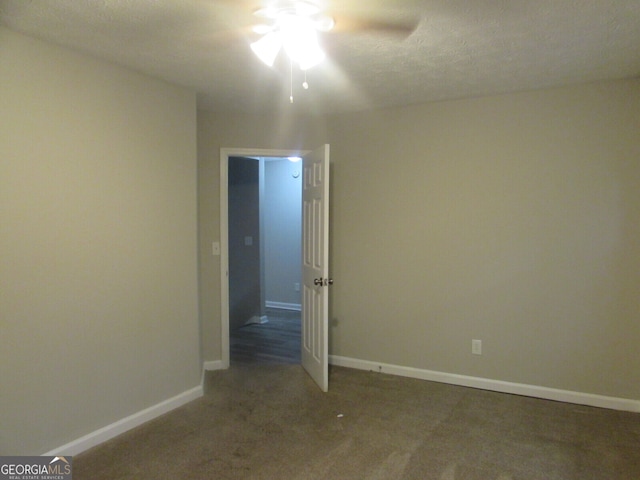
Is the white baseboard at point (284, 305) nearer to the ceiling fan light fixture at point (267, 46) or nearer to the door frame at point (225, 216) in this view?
the door frame at point (225, 216)

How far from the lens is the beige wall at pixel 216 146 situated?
3.78 metres

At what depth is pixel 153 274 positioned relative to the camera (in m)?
2.95

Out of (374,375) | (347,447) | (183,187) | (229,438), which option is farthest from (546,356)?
(183,187)

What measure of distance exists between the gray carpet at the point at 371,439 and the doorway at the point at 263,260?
3.54 ft

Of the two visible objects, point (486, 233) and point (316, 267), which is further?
point (316, 267)

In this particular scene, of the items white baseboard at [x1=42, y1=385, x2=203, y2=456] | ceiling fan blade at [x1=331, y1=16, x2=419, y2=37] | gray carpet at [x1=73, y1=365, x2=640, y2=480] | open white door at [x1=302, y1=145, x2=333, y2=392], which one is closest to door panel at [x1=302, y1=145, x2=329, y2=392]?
open white door at [x1=302, y1=145, x2=333, y2=392]

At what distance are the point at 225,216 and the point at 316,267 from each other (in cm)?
98

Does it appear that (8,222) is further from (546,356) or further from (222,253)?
(546,356)

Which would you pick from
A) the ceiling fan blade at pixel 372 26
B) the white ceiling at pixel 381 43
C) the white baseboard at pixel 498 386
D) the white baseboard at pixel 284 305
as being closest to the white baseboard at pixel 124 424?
the white baseboard at pixel 498 386

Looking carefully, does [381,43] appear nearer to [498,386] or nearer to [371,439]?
[371,439]

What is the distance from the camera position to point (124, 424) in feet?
9.04

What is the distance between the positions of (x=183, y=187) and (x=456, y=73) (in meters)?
2.07

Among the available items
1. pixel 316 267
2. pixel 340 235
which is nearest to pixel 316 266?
pixel 316 267

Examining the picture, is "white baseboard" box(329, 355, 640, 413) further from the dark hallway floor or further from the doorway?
the doorway
